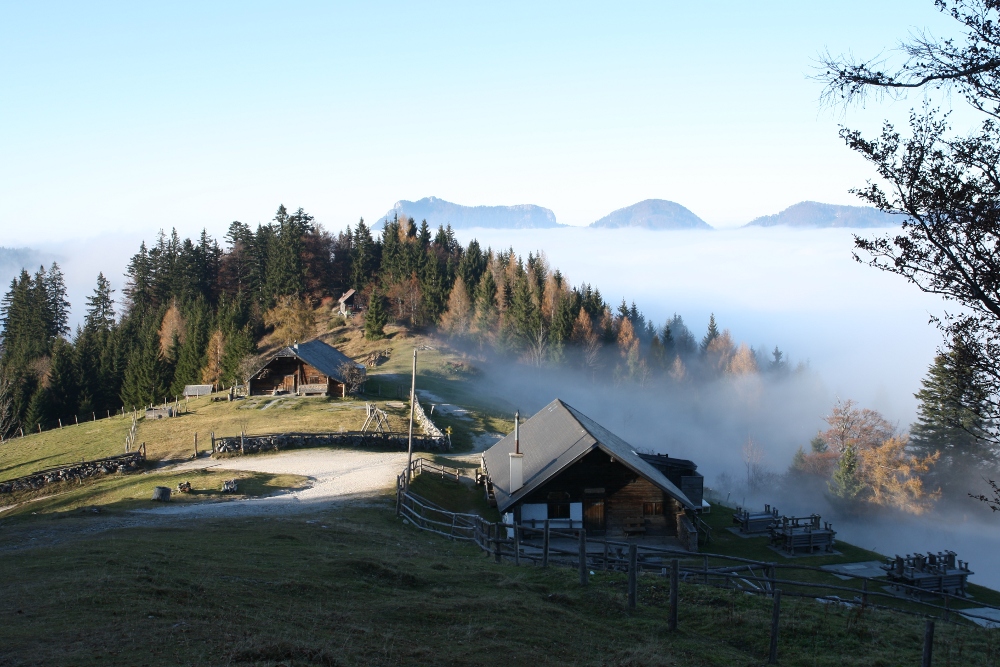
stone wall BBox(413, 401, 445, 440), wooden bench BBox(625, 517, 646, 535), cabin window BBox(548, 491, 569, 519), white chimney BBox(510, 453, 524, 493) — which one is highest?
white chimney BBox(510, 453, 524, 493)

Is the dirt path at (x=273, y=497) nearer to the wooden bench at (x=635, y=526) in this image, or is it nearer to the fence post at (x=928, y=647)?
the wooden bench at (x=635, y=526)

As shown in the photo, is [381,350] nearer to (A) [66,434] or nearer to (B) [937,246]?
(A) [66,434]

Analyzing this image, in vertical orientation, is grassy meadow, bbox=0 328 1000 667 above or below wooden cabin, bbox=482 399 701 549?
above

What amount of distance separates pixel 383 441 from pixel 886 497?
47.9m

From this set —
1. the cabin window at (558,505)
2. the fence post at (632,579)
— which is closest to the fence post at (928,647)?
the fence post at (632,579)

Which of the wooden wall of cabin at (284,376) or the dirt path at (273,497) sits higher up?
the wooden wall of cabin at (284,376)

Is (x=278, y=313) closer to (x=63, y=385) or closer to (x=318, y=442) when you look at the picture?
(x=63, y=385)

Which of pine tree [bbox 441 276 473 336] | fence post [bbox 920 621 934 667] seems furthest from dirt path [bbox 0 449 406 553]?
pine tree [bbox 441 276 473 336]

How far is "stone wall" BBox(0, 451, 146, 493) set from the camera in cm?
4050

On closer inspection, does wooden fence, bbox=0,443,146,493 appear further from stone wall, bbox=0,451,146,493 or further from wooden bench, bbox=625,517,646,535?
wooden bench, bbox=625,517,646,535

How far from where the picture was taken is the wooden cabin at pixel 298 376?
62.6 m

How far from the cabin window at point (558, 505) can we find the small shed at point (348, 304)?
276 feet

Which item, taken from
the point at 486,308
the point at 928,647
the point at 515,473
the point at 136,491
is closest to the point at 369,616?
the point at 928,647

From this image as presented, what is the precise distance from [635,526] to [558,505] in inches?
146
